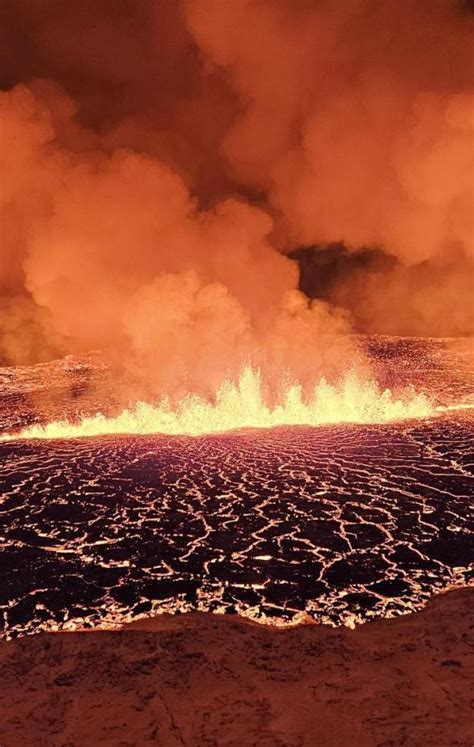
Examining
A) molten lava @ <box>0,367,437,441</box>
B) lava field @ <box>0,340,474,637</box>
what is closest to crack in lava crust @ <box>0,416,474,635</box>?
lava field @ <box>0,340,474,637</box>

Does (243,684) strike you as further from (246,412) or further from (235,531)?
(246,412)

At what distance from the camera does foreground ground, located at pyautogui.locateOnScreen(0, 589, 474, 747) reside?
2.62 metres

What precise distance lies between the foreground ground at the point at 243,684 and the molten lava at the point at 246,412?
1093 centimetres

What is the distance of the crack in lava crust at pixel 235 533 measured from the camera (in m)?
4.33

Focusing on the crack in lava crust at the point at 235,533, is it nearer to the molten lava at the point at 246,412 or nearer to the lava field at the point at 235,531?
the lava field at the point at 235,531

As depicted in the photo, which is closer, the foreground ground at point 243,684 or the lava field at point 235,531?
the foreground ground at point 243,684

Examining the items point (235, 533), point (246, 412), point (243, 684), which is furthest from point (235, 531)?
point (246, 412)

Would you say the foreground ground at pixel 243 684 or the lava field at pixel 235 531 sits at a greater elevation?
the lava field at pixel 235 531

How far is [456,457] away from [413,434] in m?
3.13

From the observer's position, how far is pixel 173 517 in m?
6.67

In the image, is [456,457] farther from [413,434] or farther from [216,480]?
[216,480]

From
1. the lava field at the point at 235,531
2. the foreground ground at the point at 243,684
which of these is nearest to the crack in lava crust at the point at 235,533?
the lava field at the point at 235,531

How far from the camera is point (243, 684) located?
306 cm

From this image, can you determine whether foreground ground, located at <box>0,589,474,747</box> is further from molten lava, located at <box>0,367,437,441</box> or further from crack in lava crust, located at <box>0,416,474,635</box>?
molten lava, located at <box>0,367,437,441</box>
